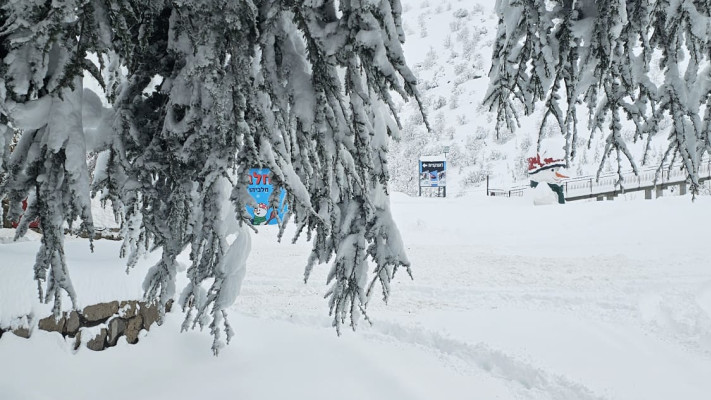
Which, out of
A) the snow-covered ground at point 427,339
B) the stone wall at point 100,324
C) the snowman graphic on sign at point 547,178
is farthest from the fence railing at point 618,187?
the stone wall at point 100,324

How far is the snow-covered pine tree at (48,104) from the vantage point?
207 cm

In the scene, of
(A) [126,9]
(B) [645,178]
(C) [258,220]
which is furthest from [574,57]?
(B) [645,178]

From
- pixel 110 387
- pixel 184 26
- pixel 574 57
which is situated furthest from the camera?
pixel 110 387

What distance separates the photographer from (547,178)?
1856 centimetres

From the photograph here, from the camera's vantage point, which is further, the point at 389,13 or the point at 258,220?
the point at 258,220

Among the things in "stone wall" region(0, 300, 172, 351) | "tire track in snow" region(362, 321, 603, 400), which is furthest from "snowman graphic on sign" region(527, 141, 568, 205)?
"stone wall" region(0, 300, 172, 351)

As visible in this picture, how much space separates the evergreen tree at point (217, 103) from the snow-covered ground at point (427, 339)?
6.62ft

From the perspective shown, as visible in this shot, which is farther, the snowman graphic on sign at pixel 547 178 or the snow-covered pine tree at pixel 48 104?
the snowman graphic on sign at pixel 547 178

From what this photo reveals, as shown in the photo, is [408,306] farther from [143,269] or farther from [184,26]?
[184,26]

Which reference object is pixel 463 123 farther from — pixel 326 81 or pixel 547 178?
pixel 326 81

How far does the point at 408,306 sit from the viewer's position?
732 centimetres

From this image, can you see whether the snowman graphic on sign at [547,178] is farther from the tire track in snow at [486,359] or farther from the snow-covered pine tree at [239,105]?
the snow-covered pine tree at [239,105]

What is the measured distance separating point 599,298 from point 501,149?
2773 cm

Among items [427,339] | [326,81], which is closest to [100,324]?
[326,81]
